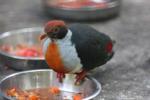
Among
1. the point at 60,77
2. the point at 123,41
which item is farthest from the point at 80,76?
the point at 123,41

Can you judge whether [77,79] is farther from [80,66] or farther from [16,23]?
[16,23]

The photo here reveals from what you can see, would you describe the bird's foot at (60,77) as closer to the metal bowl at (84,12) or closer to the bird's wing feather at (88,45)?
the bird's wing feather at (88,45)

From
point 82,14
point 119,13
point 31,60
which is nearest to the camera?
point 31,60


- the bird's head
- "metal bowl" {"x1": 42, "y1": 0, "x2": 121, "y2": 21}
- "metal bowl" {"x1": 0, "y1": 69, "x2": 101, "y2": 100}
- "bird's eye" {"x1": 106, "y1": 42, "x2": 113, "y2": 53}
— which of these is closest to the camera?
the bird's head

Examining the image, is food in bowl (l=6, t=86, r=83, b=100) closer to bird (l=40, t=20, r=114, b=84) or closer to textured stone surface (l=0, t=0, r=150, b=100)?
bird (l=40, t=20, r=114, b=84)

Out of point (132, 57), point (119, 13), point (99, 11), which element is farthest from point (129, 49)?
point (119, 13)

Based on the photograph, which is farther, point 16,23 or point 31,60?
point 16,23

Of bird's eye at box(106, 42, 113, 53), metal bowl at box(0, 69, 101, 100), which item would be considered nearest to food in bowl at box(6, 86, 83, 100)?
metal bowl at box(0, 69, 101, 100)

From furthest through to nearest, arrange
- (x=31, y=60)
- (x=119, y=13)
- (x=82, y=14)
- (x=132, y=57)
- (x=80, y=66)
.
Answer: (x=119, y=13) → (x=82, y=14) → (x=132, y=57) → (x=31, y=60) → (x=80, y=66)
